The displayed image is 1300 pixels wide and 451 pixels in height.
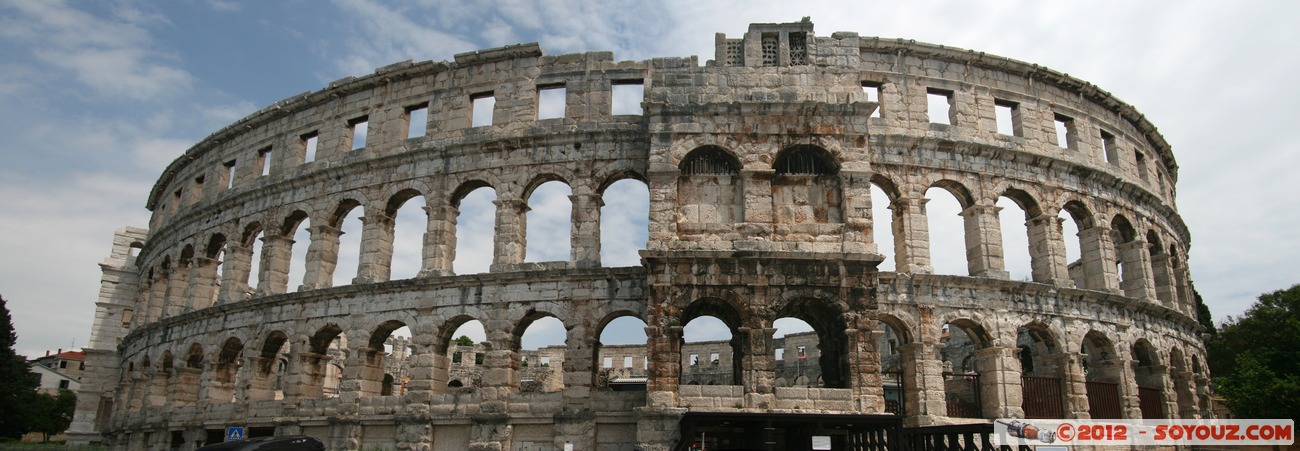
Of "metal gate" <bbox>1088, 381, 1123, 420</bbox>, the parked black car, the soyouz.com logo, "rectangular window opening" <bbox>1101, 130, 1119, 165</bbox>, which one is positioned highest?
"rectangular window opening" <bbox>1101, 130, 1119, 165</bbox>

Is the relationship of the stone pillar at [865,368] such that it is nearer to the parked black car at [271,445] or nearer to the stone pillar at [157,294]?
the parked black car at [271,445]

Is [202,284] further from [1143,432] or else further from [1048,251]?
[1143,432]

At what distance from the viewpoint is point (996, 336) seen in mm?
19312

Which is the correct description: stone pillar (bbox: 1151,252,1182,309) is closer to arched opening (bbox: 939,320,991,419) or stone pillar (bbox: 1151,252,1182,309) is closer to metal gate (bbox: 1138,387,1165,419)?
metal gate (bbox: 1138,387,1165,419)

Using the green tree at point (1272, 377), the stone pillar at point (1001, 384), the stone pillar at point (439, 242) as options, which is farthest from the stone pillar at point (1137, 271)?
the stone pillar at point (439, 242)

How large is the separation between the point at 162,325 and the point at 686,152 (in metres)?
18.5

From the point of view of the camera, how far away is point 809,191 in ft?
56.0

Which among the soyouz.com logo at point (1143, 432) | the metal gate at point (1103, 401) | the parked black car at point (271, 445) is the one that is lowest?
the parked black car at point (271, 445)

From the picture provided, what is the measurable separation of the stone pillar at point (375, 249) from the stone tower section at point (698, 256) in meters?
0.08

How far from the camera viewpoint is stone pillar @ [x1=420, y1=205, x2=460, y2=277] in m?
20.2

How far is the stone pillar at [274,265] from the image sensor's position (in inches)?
882

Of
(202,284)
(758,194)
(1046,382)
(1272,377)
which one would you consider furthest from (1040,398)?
(202,284)

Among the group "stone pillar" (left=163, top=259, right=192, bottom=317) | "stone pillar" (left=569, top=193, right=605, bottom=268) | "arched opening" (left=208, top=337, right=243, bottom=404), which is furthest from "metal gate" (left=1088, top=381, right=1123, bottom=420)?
"stone pillar" (left=163, top=259, right=192, bottom=317)

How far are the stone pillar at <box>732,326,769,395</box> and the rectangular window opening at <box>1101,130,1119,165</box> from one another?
46.9ft
